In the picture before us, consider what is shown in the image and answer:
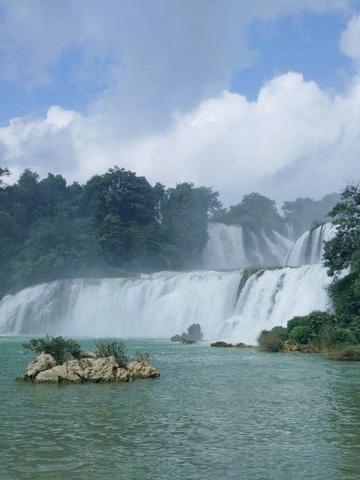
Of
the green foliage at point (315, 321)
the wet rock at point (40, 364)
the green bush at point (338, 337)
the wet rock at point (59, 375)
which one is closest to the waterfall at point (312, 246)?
the green foliage at point (315, 321)

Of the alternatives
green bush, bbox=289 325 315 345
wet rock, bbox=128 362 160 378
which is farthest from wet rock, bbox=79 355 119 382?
green bush, bbox=289 325 315 345

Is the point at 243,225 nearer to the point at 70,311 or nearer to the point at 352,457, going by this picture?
the point at 70,311

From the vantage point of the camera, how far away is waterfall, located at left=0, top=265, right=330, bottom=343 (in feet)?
128

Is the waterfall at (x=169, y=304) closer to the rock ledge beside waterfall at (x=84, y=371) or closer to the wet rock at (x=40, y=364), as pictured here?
the rock ledge beside waterfall at (x=84, y=371)

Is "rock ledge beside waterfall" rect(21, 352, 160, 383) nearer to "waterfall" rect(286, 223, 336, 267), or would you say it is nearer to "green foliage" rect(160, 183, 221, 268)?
"waterfall" rect(286, 223, 336, 267)

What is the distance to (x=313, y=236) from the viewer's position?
4947cm

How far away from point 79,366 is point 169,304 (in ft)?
109

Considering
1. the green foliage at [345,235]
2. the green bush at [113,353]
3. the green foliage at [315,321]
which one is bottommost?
the green bush at [113,353]

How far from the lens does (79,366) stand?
17.8m

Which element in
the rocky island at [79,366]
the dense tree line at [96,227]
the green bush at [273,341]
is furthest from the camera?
the dense tree line at [96,227]

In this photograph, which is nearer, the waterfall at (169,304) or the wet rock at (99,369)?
the wet rock at (99,369)

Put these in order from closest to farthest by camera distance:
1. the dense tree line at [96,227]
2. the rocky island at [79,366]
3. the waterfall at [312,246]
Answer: the rocky island at [79,366]
the waterfall at [312,246]
the dense tree line at [96,227]

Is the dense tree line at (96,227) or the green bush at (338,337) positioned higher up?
the dense tree line at (96,227)

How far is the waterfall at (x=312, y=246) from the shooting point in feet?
157
